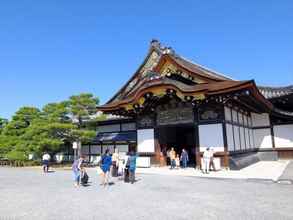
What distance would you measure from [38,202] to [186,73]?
12074 millimetres

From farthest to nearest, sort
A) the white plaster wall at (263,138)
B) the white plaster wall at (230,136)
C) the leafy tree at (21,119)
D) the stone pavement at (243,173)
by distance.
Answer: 1. the leafy tree at (21,119)
2. the white plaster wall at (263,138)
3. the white plaster wall at (230,136)
4. the stone pavement at (243,173)

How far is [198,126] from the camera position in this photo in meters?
15.7

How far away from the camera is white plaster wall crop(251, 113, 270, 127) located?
21.1 metres

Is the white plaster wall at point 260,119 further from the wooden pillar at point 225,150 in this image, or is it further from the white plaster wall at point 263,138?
the wooden pillar at point 225,150

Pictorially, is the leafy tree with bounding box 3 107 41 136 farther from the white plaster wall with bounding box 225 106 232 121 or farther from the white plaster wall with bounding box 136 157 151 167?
the white plaster wall with bounding box 225 106 232 121

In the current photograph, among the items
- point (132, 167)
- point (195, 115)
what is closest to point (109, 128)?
point (195, 115)

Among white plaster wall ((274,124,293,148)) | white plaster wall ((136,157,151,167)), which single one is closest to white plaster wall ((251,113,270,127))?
white plaster wall ((274,124,293,148))

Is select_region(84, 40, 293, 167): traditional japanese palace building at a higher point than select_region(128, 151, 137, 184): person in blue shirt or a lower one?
higher

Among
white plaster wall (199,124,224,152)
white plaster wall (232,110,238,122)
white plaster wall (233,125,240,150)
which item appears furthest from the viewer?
white plaster wall (232,110,238,122)

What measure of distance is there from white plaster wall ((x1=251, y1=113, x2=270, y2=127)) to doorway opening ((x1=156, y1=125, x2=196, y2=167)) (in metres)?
5.32

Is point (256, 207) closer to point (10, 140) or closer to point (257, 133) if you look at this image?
point (257, 133)

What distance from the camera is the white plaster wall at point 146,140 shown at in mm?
17906

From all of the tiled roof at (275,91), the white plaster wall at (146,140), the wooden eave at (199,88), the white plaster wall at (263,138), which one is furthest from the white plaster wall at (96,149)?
the tiled roof at (275,91)

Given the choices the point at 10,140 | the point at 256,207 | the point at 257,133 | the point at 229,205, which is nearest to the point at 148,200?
the point at 229,205
